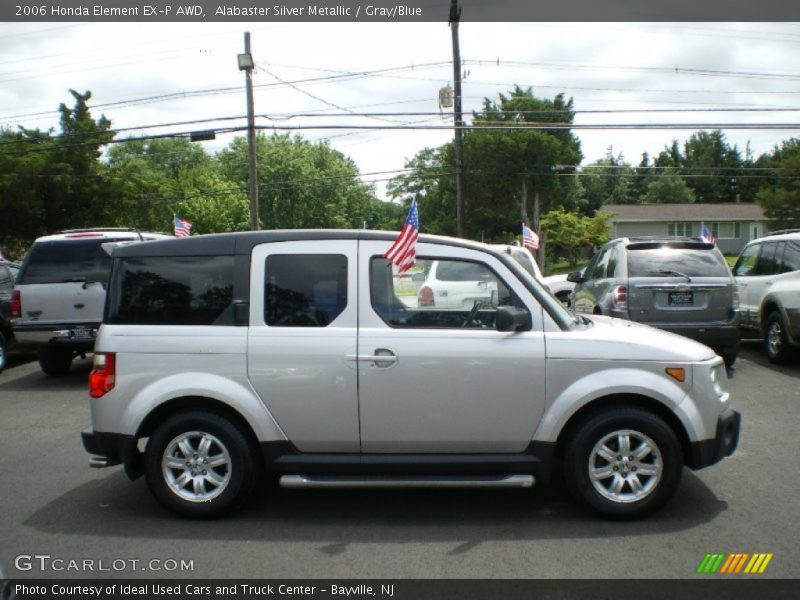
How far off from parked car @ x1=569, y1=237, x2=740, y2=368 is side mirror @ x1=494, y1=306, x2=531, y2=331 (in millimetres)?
5223

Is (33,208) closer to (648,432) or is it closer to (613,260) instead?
(613,260)

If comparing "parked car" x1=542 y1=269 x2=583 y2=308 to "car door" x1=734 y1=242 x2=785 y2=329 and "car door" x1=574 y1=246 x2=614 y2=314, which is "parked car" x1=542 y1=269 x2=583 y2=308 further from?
"car door" x1=734 y1=242 x2=785 y2=329

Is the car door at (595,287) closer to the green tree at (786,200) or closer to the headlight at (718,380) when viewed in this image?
the headlight at (718,380)

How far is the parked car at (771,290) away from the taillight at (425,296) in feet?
24.6

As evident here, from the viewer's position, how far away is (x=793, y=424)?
762cm

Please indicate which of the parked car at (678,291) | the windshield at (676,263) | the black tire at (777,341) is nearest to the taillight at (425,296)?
the parked car at (678,291)

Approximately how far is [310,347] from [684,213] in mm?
56079

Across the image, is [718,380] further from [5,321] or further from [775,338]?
[5,321]

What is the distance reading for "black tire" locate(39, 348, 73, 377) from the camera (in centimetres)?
1137

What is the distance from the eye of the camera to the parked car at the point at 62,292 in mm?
10500

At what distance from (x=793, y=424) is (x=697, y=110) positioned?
17140 mm

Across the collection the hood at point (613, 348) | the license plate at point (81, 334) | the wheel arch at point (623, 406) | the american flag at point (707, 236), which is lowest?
the wheel arch at point (623, 406)
